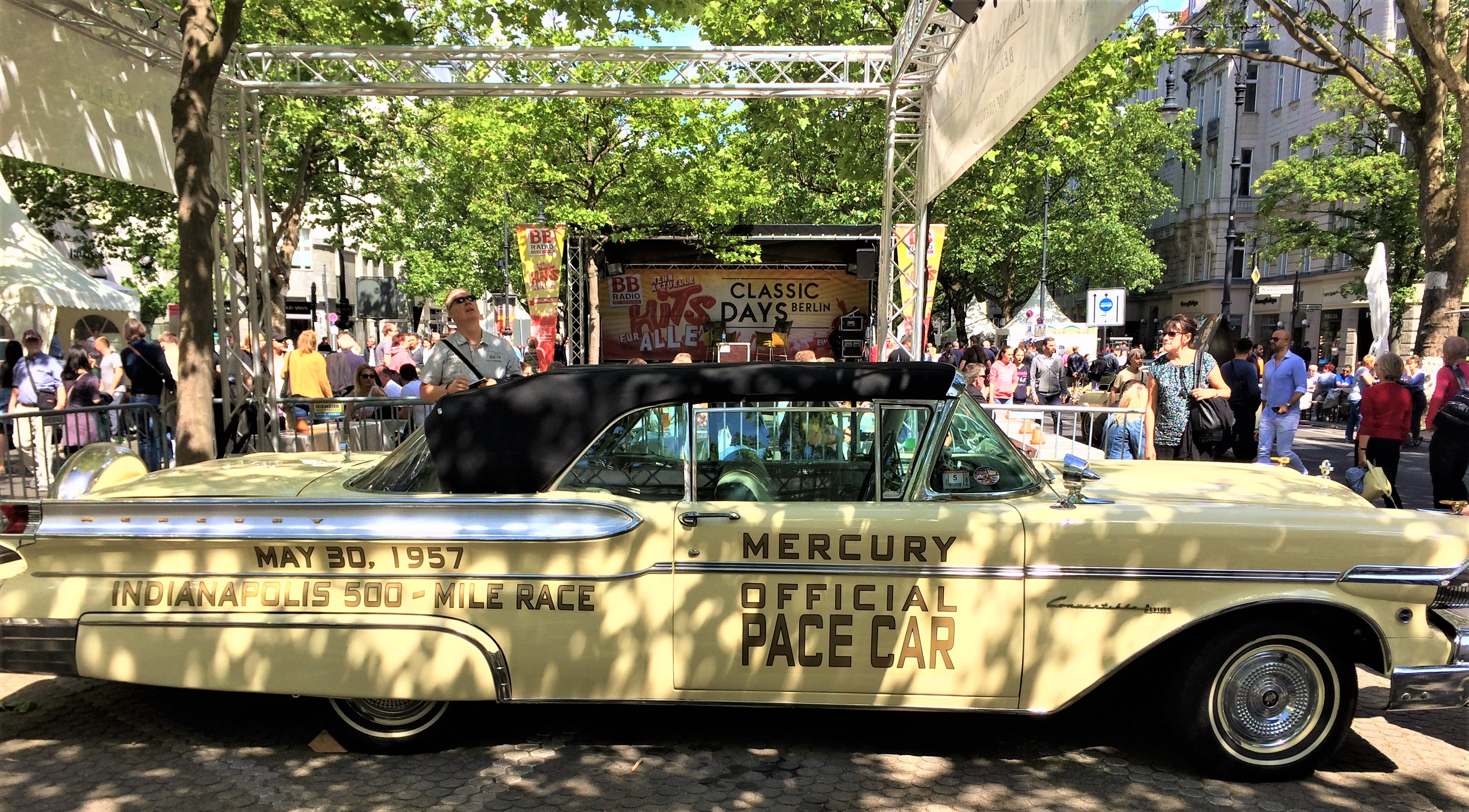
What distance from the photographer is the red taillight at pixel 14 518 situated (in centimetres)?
339

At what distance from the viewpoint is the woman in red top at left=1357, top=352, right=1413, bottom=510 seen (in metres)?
7.68

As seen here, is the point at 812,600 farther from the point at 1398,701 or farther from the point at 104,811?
the point at 104,811

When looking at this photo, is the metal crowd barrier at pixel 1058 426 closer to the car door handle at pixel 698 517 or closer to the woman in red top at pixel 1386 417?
the woman in red top at pixel 1386 417

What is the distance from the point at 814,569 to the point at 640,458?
31.4 inches

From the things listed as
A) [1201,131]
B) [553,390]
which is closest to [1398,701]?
[553,390]

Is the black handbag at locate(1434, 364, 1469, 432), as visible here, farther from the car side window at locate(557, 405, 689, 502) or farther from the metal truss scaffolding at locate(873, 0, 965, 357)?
the car side window at locate(557, 405, 689, 502)

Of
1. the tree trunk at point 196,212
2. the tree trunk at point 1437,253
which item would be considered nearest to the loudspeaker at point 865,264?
the tree trunk at point 1437,253

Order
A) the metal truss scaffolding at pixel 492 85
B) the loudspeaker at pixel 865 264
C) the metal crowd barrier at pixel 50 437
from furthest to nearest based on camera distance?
the loudspeaker at pixel 865 264 → the metal truss scaffolding at pixel 492 85 → the metal crowd barrier at pixel 50 437

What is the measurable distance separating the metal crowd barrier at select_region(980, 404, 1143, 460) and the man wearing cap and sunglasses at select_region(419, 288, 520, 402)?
4.05m

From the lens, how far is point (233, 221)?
32.6 ft

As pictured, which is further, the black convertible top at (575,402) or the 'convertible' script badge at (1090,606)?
the black convertible top at (575,402)

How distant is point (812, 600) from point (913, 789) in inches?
31.6

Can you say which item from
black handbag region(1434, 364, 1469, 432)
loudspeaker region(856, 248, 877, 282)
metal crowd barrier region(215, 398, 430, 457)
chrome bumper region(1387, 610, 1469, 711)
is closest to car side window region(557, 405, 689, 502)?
chrome bumper region(1387, 610, 1469, 711)

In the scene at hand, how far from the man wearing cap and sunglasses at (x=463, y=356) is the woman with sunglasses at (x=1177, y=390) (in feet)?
16.7
